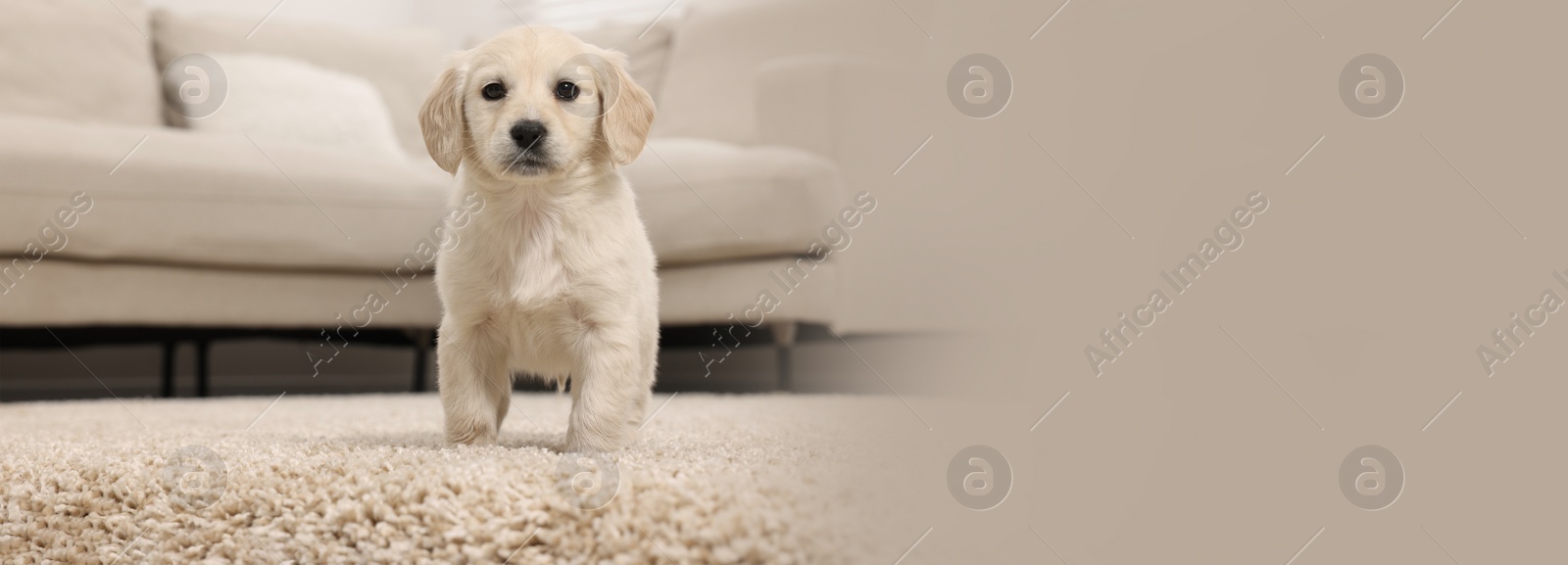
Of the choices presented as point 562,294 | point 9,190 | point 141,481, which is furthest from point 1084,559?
point 9,190

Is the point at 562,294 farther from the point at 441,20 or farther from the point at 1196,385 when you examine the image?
the point at 441,20

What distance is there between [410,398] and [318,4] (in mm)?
2286

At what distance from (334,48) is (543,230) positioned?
226 centimetres

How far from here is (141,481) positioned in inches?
30.7

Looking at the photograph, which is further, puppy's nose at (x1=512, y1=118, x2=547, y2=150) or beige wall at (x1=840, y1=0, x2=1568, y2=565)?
puppy's nose at (x1=512, y1=118, x2=547, y2=150)

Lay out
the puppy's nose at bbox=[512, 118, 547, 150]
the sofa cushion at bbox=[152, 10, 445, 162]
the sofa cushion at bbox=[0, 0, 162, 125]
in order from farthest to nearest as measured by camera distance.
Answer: the sofa cushion at bbox=[152, 10, 445, 162], the sofa cushion at bbox=[0, 0, 162, 125], the puppy's nose at bbox=[512, 118, 547, 150]

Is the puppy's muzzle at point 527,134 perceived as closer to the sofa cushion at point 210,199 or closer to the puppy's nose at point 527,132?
the puppy's nose at point 527,132

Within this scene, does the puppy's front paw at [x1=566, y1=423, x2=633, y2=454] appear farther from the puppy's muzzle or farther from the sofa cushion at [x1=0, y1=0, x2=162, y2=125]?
the sofa cushion at [x1=0, y1=0, x2=162, y2=125]

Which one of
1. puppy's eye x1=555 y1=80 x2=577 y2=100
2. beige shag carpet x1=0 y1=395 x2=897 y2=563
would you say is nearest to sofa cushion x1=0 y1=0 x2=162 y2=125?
beige shag carpet x1=0 y1=395 x2=897 y2=563

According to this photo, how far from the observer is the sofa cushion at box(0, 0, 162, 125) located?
2170 mm

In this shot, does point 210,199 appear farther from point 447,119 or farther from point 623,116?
point 623,116

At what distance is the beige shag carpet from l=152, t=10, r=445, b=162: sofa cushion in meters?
1.92

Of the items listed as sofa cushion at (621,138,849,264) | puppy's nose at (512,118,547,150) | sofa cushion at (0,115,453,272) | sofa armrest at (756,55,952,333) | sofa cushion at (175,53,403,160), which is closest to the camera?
sofa armrest at (756,55,952,333)

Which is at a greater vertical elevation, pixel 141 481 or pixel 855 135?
pixel 141 481
